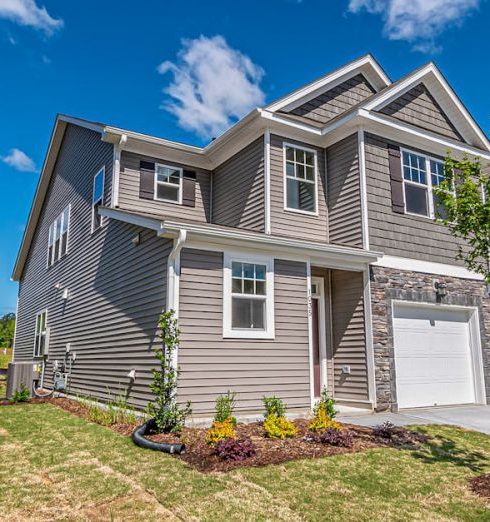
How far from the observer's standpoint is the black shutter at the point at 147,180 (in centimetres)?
1189

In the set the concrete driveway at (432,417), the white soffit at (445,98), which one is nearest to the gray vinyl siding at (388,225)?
the white soffit at (445,98)

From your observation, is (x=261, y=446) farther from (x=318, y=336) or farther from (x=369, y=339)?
(x=318, y=336)

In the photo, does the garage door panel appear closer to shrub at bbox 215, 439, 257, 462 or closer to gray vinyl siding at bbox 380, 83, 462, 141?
shrub at bbox 215, 439, 257, 462

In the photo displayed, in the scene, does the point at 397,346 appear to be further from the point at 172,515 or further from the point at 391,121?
the point at 172,515

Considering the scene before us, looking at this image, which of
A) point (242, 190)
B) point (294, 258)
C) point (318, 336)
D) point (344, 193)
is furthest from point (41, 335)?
point (344, 193)

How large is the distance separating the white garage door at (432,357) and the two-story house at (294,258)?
4 centimetres

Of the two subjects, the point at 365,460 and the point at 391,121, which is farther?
the point at 391,121

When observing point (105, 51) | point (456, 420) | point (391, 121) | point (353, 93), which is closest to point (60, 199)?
point (105, 51)

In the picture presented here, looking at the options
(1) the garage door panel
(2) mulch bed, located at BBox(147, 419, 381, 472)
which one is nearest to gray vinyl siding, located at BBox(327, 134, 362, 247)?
(1) the garage door panel

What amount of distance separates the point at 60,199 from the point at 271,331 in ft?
35.6

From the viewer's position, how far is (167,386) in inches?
286

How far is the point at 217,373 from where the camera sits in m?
7.98

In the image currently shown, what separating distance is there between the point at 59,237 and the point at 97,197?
4330mm

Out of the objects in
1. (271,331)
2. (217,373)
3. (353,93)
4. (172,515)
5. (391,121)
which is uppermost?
(353,93)
